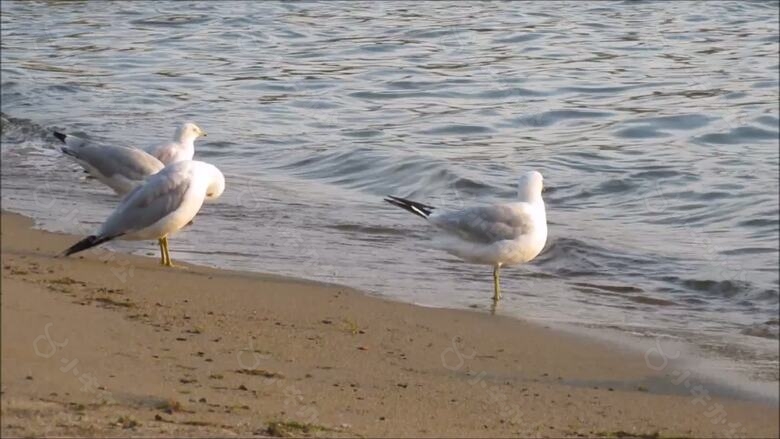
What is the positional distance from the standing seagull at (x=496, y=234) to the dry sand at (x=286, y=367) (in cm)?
83

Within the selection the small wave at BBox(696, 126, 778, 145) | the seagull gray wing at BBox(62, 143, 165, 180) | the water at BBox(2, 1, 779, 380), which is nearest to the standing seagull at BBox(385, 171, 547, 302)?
the water at BBox(2, 1, 779, 380)

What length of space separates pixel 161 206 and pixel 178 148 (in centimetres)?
215

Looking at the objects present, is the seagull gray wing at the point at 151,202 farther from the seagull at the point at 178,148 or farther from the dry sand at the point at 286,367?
the seagull at the point at 178,148

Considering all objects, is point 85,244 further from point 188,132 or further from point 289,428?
point 289,428

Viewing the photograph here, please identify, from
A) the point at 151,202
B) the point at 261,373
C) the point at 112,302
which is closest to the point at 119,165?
the point at 151,202

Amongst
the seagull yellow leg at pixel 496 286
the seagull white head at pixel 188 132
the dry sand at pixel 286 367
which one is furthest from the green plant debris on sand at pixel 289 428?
the seagull white head at pixel 188 132

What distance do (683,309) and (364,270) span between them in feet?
7.06

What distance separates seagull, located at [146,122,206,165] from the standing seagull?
2637 millimetres

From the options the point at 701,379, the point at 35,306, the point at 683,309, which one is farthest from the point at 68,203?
the point at 35,306

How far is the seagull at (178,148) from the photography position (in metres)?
10.7

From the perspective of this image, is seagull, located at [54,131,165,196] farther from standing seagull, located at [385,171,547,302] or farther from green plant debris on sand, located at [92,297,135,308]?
green plant debris on sand, located at [92,297,135,308]

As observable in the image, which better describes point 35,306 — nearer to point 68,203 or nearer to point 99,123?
point 68,203

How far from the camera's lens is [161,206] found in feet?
28.6

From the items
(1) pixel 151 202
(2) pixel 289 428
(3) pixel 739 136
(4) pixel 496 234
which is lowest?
(3) pixel 739 136
